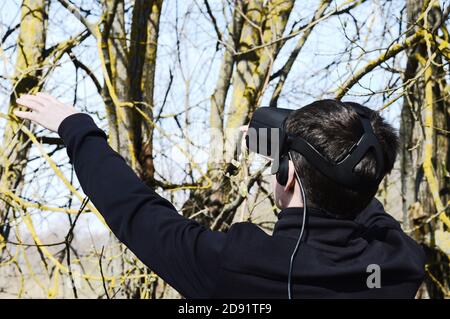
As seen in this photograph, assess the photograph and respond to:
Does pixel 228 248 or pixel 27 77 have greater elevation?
pixel 27 77

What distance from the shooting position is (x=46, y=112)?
1696mm

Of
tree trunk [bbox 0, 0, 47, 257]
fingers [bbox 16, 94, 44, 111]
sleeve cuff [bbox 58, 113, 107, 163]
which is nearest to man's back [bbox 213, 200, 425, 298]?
sleeve cuff [bbox 58, 113, 107, 163]

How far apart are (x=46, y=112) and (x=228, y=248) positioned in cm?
56

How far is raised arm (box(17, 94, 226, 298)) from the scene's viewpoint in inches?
61.1

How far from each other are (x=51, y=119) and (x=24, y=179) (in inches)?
179

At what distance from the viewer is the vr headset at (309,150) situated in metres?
1.60

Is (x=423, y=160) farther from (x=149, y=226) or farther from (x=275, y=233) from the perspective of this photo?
(x=149, y=226)

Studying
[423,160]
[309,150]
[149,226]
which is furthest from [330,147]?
[423,160]

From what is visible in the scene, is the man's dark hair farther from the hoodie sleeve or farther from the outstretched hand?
the outstretched hand

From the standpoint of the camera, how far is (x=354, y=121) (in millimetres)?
1642

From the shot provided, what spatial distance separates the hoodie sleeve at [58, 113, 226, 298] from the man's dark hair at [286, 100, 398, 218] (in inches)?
9.7

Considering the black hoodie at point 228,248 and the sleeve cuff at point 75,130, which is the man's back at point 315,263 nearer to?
the black hoodie at point 228,248

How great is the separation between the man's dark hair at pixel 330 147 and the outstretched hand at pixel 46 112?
545mm
